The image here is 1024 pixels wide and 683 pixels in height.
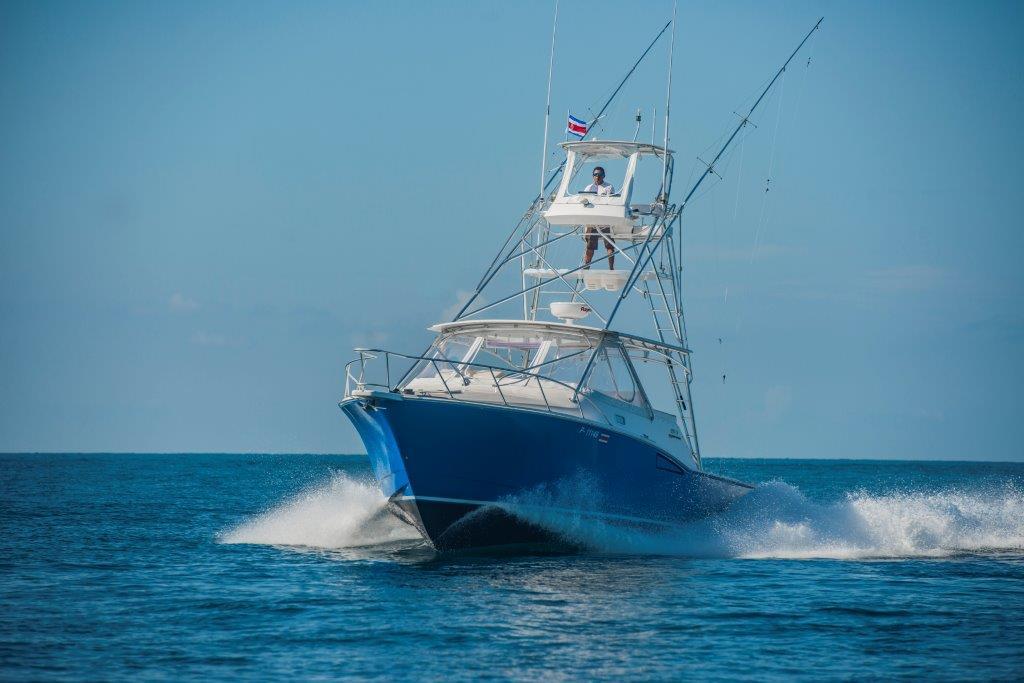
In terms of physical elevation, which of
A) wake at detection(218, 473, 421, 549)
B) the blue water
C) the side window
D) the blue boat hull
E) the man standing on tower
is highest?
the man standing on tower

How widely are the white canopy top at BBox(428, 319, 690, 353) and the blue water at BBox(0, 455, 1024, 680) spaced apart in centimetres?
374

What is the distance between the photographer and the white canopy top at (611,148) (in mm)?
27766

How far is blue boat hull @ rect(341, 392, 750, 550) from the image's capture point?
71.6 ft

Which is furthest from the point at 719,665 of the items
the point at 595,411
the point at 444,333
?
the point at 444,333

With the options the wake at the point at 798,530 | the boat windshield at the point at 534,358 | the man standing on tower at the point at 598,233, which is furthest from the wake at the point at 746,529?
the man standing on tower at the point at 598,233

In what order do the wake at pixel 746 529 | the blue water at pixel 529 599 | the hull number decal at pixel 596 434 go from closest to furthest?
the blue water at pixel 529 599 < the hull number decal at pixel 596 434 < the wake at pixel 746 529

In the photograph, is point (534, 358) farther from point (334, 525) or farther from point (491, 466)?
point (334, 525)

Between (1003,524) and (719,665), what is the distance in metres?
18.5

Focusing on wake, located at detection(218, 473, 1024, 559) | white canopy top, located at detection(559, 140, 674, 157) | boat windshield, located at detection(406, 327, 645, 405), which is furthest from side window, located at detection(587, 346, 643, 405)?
white canopy top, located at detection(559, 140, 674, 157)

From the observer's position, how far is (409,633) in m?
16.7

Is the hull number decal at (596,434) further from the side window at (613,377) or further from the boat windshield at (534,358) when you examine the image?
the side window at (613,377)

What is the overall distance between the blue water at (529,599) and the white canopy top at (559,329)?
12.3ft

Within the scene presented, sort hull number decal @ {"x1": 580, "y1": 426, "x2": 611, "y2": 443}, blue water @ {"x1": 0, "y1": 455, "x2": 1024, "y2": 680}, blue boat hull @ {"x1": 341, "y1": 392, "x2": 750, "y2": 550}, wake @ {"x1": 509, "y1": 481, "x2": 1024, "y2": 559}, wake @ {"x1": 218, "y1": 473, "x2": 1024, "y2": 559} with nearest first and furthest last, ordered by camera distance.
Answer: blue water @ {"x1": 0, "y1": 455, "x2": 1024, "y2": 680}, blue boat hull @ {"x1": 341, "y1": 392, "x2": 750, "y2": 550}, hull number decal @ {"x1": 580, "y1": 426, "x2": 611, "y2": 443}, wake @ {"x1": 509, "y1": 481, "x2": 1024, "y2": 559}, wake @ {"x1": 218, "y1": 473, "x2": 1024, "y2": 559}

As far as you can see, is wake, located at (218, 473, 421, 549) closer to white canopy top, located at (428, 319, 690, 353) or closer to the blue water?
the blue water
